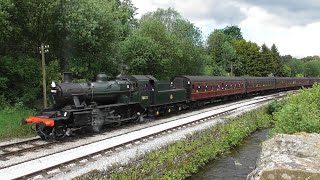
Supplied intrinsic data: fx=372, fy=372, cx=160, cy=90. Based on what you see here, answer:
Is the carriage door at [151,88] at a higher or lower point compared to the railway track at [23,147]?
higher

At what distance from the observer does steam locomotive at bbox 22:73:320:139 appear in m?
17.4

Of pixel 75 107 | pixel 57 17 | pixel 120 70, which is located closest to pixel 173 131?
pixel 75 107

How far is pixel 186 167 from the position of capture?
Answer: 13.6 metres

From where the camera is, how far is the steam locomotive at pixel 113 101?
57.2ft

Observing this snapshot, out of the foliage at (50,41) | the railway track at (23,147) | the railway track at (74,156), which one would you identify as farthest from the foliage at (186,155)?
the foliage at (50,41)

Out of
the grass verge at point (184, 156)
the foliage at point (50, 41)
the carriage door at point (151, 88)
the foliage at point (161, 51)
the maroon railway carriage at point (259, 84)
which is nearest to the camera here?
the grass verge at point (184, 156)

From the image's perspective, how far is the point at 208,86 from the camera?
35.2 meters

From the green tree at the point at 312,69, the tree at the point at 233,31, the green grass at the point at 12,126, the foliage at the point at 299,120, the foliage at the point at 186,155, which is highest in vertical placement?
the tree at the point at 233,31

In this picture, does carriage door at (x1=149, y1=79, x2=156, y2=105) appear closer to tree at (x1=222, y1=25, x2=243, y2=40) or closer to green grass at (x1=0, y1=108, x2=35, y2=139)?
green grass at (x1=0, y1=108, x2=35, y2=139)

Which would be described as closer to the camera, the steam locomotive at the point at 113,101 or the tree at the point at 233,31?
the steam locomotive at the point at 113,101

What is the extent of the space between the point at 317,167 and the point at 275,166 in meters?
0.69

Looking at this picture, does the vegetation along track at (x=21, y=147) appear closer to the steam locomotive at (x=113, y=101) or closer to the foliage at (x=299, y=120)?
the steam locomotive at (x=113, y=101)

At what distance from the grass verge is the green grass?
8.12 metres

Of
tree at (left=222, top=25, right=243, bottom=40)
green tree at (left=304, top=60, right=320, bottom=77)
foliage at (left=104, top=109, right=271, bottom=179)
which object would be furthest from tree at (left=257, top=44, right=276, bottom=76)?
green tree at (left=304, top=60, right=320, bottom=77)
